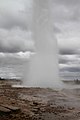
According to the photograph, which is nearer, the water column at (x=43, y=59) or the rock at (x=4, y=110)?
the rock at (x=4, y=110)

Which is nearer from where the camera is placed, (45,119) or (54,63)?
(45,119)

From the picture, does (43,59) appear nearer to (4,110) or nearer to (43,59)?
(43,59)

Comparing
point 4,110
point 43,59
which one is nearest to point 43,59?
point 43,59

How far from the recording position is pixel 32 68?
142ft

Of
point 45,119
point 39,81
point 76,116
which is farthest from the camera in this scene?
point 39,81

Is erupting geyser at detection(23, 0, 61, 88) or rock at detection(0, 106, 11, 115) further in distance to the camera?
erupting geyser at detection(23, 0, 61, 88)

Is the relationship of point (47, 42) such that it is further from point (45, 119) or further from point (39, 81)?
point (45, 119)

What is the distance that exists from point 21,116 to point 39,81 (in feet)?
82.6

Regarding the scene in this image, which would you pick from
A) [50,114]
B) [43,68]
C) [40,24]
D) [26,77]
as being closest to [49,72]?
[43,68]

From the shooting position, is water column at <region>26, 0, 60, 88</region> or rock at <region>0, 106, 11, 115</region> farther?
water column at <region>26, 0, 60, 88</region>

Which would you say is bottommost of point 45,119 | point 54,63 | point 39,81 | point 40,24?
point 45,119

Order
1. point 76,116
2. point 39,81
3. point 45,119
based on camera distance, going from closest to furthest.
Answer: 1. point 45,119
2. point 76,116
3. point 39,81

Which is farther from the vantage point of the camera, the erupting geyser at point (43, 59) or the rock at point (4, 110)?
the erupting geyser at point (43, 59)

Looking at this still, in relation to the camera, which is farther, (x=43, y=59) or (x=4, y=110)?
(x=43, y=59)
